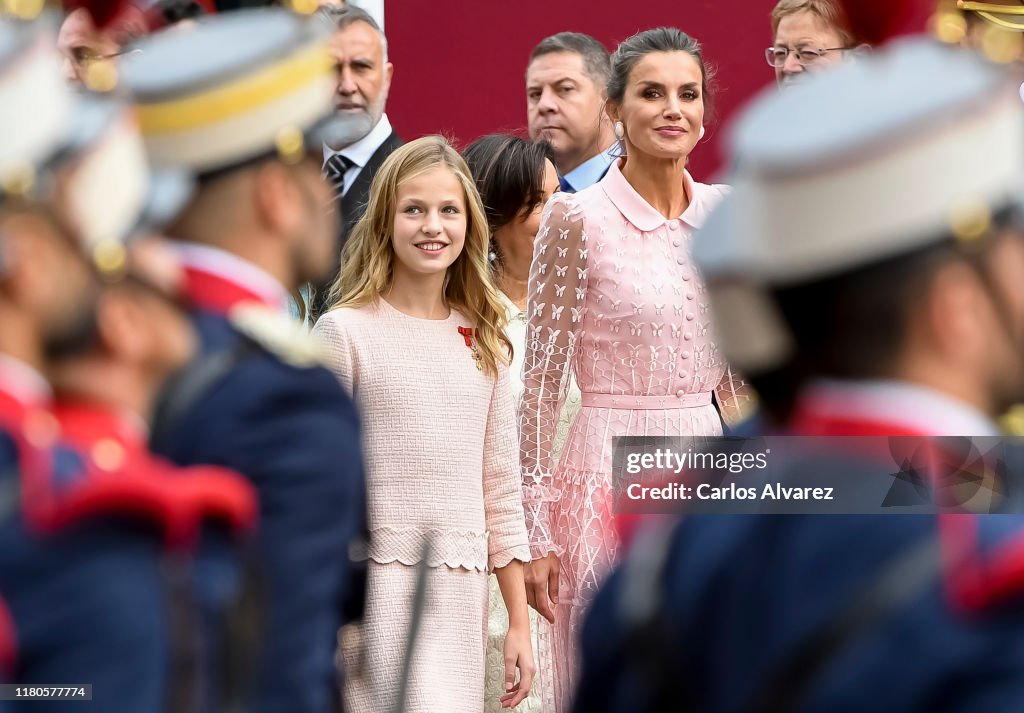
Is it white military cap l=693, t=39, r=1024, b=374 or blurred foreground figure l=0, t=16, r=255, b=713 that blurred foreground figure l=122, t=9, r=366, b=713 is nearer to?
blurred foreground figure l=0, t=16, r=255, b=713

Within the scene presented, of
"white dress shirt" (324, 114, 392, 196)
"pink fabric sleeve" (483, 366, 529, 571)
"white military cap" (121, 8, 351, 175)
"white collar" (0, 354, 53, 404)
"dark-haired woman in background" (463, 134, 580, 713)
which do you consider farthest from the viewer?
"dark-haired woman in background" (463, 134, 580, 713)

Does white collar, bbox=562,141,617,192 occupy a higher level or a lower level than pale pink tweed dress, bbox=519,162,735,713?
higher

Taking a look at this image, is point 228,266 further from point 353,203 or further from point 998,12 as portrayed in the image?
point 353,203

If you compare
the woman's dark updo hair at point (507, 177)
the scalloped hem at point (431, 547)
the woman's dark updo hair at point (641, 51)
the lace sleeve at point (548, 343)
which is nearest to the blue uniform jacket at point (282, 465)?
the scalloped hem at point (431, 547)

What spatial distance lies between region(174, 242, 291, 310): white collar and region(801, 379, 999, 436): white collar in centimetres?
86

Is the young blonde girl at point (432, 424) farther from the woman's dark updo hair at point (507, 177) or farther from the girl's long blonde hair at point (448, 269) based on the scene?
the woman's dark updo hair at point (507, 177)

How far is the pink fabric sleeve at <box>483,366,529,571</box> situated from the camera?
430cm

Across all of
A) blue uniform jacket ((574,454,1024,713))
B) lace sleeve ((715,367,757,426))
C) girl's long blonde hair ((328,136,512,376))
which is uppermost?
girl's long blonde hair ((328,136,512,376))

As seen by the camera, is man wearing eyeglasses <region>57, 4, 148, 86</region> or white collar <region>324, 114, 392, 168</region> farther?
white collar <region>324, 114, 392, 168</region>

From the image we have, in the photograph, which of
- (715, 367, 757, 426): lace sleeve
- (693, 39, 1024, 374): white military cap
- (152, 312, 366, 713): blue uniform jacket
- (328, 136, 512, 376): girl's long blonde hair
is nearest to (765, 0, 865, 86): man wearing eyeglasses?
(715, 367, 757, 426): lace sleeve

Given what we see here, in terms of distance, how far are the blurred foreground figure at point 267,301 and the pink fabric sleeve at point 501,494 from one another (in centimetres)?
194

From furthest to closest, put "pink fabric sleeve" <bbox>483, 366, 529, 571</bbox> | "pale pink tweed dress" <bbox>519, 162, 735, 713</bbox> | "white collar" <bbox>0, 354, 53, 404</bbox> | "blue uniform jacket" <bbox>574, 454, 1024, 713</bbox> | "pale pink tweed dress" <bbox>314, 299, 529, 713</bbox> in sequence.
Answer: "pink fabric sleeve" <bbox>483, 366, 529, 571</bbox>
"pale pink tweed dress" <bbox>519, 162, 735, 713</bbox>
"pale pink tweed dress" <bbox>314, 299, 529, 713</bbox>
"white collar" <bbox>0, 354, 53, 404</bbox>
"blue uniform jacket" <bbox>574, 454, 1024, 713</bbox>

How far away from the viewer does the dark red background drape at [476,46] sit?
6.48m

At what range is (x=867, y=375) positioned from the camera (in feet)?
5.28
